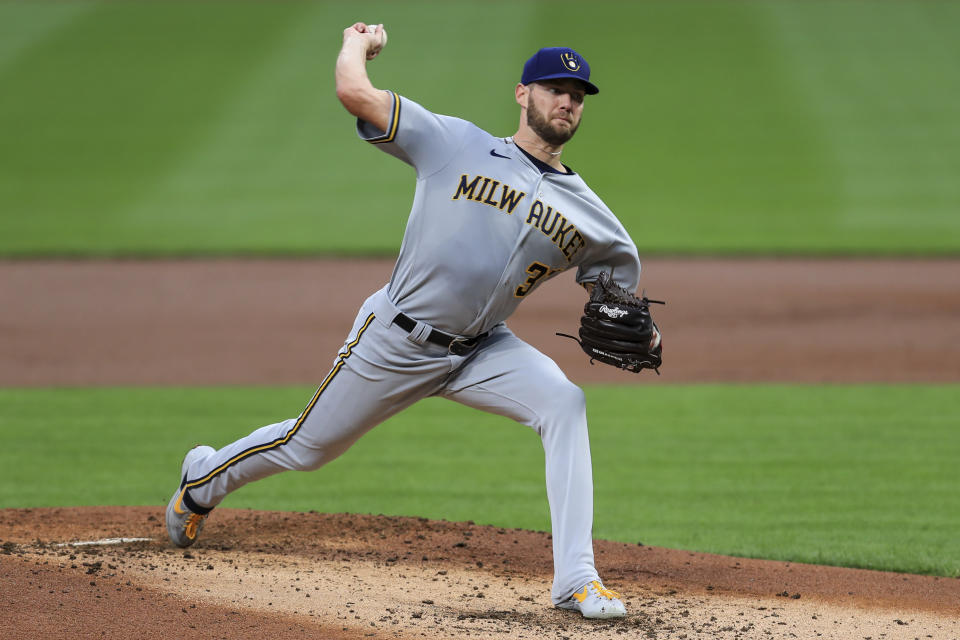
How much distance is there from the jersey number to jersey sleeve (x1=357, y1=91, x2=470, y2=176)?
531mm

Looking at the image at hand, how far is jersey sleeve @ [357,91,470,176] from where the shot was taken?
4.44 meters

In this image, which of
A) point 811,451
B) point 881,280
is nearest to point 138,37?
point 881,280

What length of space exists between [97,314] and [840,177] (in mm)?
11504

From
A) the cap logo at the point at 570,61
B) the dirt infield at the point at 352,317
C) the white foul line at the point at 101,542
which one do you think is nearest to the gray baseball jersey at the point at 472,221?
the cap logo at the point at 570,61

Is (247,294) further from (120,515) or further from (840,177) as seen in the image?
(840,177)

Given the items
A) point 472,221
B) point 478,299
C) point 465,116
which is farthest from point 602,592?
point 465,116

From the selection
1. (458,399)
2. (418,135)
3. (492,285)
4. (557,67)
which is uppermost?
(557,67)

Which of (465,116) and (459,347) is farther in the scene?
(465,116)

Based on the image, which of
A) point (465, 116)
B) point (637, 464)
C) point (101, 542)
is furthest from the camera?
point (465, 116)

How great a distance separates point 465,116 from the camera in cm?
1964

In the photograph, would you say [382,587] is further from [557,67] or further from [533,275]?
[557,67]

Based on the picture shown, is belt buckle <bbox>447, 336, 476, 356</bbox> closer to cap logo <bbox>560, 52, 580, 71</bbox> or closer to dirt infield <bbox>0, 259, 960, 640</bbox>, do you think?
dirt infield <bbox>0, 259, 960, 640</bbox>

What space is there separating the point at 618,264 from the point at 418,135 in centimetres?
100

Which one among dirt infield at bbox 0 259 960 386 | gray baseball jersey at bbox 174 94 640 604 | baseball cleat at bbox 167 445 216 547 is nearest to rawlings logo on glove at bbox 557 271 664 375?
gray baseball jersey at bbox 174 94 640 604
